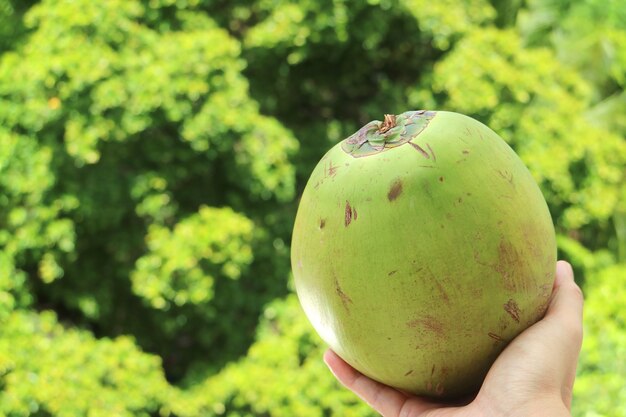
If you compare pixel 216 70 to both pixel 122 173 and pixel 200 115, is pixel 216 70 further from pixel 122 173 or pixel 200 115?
pixel 122 173

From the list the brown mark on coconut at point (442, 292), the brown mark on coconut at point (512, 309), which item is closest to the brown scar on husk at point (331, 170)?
the brown mark on coconut at point (442, 292)

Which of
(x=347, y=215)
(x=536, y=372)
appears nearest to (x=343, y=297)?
(x=347, y=215)

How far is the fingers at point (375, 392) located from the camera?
154 centimetres

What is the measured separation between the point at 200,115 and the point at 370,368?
2582mm

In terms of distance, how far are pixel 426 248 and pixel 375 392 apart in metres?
0.54

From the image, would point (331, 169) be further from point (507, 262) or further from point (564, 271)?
point (564, 271)

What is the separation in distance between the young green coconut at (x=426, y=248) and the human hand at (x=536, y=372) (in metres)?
0.03

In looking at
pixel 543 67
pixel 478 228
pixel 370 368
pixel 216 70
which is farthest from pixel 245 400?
pixel 543 67

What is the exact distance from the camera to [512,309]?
4.10 ft

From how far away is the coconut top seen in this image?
128cm

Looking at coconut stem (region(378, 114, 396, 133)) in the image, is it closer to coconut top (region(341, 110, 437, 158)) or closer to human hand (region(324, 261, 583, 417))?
coconut top (region(341, 110, 437, 158))

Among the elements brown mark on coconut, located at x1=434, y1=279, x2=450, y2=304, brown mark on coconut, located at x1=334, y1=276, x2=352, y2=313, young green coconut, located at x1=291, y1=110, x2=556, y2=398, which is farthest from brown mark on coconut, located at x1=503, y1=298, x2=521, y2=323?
brown mark on coconut, located at x1=334, y1=276, x2=352, y2=313

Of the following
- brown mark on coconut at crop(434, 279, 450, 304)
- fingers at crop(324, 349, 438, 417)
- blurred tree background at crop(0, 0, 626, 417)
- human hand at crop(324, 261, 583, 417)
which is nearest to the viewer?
brown mark on coconut at crop(434, 279, 450, 304)

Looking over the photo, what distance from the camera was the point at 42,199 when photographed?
11.7ft
